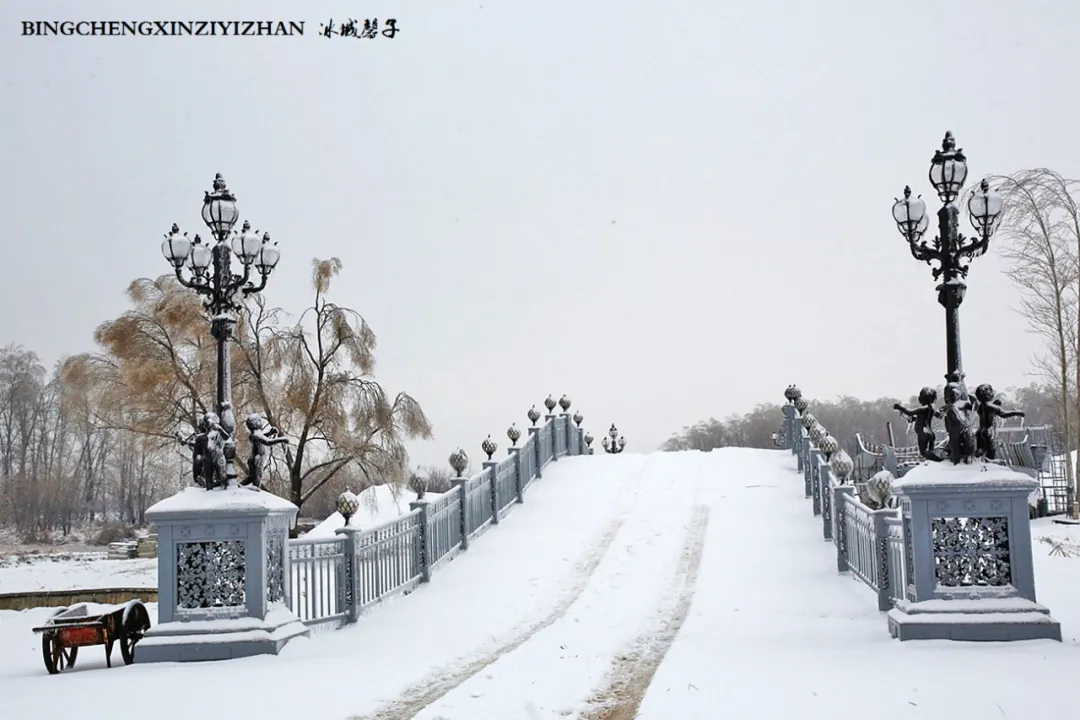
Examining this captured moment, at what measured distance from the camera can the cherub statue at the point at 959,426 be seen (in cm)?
979

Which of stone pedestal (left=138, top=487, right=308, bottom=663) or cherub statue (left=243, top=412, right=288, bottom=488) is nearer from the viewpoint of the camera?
stone pedestal (left=138, top=487, right=308, bottom=663)

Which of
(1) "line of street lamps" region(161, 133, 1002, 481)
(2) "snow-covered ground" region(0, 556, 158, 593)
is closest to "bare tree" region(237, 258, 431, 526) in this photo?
(2) "snow-covered ground" region(0, 556, 158, 593)

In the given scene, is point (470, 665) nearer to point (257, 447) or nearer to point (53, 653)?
point (257, 447)

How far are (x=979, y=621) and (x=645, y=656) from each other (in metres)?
2.94

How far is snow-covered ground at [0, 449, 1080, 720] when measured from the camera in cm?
762

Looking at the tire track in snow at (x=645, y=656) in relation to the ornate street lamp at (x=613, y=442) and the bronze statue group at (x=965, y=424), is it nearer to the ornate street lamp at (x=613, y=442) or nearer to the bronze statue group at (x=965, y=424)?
the bronze statue group at (x=965, y=424)

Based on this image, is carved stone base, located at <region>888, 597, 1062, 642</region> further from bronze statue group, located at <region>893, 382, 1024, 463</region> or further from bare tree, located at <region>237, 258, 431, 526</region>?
bare tree, located at <region>237, 258, 431, 526</region>

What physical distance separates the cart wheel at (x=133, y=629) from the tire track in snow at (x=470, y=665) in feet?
10.9

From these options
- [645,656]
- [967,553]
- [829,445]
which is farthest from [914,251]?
[829,445]

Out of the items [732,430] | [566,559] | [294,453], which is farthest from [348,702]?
[732,430]

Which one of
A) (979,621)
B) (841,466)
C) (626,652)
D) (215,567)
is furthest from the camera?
(841,466)

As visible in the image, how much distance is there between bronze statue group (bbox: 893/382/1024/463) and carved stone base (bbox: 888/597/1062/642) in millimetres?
1309

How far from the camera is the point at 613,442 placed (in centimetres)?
3828

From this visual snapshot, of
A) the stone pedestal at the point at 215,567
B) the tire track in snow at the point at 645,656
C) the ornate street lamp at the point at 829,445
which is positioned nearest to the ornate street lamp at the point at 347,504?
the stone pedestal at the point at 215,567
